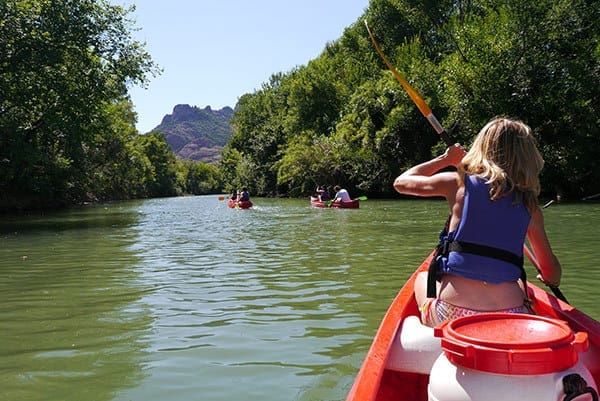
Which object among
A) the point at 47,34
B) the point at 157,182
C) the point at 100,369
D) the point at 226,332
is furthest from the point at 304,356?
the point at 157,182

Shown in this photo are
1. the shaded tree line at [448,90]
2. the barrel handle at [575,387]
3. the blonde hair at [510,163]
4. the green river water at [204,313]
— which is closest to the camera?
the barrel handle at [575,387]

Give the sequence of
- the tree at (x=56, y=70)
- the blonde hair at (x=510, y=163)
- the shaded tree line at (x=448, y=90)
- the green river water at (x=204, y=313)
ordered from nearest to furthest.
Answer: the blonde hair at (x=510, y=163) → the green river water at (x=204, y=313) → the tree at (x=56, y=70) → the shaded tree line at (x=448, y=90)

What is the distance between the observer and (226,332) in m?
5.40

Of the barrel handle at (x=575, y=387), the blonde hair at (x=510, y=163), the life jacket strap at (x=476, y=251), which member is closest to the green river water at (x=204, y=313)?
the life jacket strap at (x=476, y=251)

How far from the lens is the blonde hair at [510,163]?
2.82 metres

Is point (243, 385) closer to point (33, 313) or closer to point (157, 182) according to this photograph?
point (33, 313)

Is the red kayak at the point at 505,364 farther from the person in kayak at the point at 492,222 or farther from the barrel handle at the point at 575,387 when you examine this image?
the person in kayak at the point at 492,222

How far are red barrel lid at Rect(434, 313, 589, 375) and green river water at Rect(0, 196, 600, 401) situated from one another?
1.74 m

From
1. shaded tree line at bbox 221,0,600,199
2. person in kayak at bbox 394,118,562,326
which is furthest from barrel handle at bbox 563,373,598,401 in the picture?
shaded tree line at bbox 221,0,600,199

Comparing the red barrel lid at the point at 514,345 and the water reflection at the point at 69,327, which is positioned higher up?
the red barrel lid at the point at 514,345

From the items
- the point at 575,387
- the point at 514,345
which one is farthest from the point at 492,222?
the point at 575,387

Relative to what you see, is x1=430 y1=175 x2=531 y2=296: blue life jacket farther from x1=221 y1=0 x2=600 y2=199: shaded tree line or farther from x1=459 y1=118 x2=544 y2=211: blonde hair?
x1=221 y1=0 x2=600 y2=199: shaded tree line

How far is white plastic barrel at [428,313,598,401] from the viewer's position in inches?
80.8

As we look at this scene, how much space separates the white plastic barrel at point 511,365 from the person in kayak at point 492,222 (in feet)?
1.96
